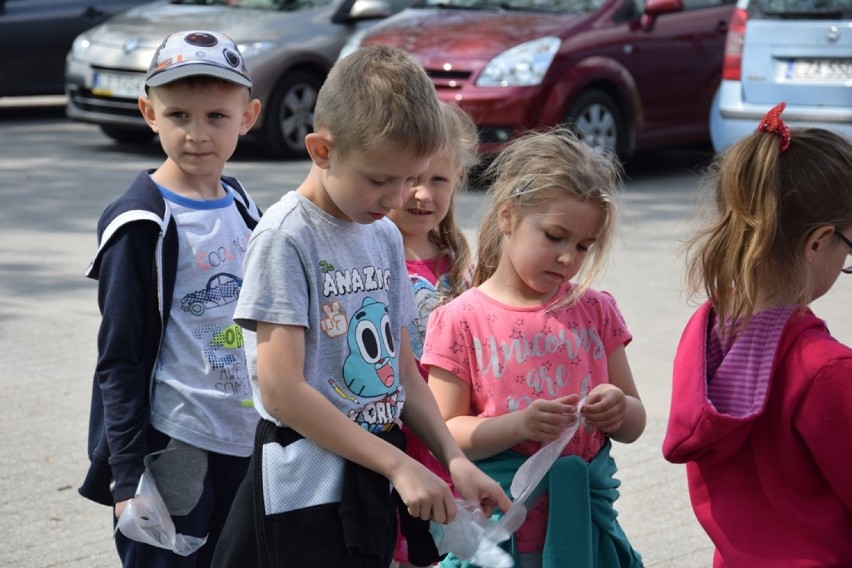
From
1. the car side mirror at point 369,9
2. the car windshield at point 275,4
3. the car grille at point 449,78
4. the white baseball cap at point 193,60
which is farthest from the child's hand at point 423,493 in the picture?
the car windshield at point 275,4

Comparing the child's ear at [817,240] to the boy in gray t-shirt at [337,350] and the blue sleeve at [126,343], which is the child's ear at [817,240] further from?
the blue sleeve at [126,343]

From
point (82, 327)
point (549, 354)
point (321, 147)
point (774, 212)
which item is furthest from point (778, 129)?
point (82, 327)

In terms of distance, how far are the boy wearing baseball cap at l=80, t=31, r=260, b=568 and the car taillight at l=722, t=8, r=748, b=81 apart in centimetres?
750

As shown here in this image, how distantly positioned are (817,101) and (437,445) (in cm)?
769

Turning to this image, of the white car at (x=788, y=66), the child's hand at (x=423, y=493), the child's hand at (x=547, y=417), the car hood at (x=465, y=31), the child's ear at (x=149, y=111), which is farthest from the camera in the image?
the car hood at (x=465, y=31)

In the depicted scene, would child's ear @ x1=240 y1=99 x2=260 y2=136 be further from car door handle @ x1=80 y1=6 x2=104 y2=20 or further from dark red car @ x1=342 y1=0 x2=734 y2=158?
car door handle @ x1=80 y1=6 x2=104 y2=20

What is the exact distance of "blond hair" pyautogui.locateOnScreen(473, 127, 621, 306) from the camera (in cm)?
287

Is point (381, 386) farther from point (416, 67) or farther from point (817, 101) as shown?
point (817, 101)

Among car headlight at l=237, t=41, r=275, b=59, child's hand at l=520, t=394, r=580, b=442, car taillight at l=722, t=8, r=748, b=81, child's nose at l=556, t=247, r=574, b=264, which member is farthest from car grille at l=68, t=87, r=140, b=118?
child's hand at l=520, t=394, r=580, b=442

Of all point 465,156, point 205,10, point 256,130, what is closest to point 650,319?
point 465,156

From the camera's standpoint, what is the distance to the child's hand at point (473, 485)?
2453 millimetres

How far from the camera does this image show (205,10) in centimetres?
1228

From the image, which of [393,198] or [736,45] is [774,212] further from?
[736,45]

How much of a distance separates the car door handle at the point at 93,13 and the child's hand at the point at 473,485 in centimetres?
1324
